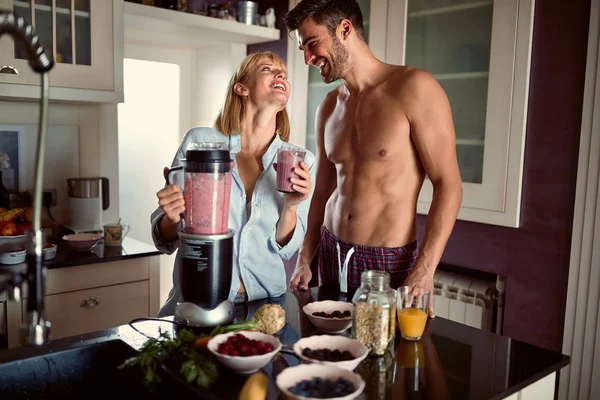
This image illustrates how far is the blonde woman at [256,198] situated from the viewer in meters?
1.66

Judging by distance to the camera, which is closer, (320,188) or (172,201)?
(172,201)

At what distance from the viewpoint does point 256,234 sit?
5.55 feet

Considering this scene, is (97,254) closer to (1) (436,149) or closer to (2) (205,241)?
(2) (205,241)

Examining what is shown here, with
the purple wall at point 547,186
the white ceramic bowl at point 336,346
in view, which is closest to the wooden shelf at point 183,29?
the purple wall at point 547,186

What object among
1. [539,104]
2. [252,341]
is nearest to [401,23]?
[539,104]

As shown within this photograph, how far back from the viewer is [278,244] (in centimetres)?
170

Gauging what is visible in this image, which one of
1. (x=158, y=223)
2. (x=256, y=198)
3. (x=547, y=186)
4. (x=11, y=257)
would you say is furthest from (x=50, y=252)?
(x=547, y=186)

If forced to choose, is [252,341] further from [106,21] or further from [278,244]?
[106,21]

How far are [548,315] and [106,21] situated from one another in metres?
2.45

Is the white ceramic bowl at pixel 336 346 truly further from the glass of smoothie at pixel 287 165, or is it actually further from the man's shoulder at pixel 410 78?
the man's shoulder at pixel 410 78

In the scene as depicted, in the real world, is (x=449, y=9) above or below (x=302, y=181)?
above

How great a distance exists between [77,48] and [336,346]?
2.09 metres

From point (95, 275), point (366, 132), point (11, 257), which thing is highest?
point (366, 132)

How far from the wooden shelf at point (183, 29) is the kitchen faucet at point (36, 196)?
2187 mm
